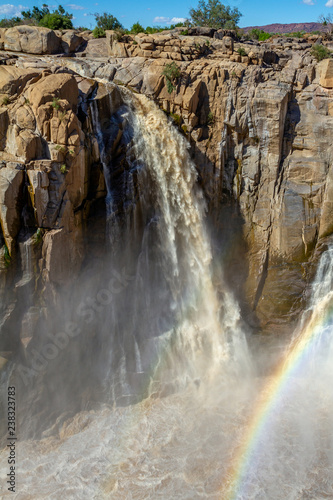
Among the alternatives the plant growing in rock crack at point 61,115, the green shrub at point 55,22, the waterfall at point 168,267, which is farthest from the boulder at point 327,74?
the green shrub at point 55,22

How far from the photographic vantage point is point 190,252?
18.5 m

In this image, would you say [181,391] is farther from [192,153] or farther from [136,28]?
[136,28]

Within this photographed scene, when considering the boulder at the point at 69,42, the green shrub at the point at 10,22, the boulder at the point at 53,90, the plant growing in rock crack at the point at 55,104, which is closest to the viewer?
the plant growing in rock crack at the point at 55,104

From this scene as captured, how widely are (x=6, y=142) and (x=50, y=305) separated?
256 inches

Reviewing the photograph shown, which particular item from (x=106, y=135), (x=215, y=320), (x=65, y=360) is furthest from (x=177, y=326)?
(x=106, y=135)

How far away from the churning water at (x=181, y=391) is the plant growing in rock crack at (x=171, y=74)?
1.56 meters

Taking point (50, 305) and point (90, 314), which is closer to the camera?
point (50, 305)

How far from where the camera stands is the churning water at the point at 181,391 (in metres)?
13.4

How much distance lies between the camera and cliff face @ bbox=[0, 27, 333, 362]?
1431 centimetres

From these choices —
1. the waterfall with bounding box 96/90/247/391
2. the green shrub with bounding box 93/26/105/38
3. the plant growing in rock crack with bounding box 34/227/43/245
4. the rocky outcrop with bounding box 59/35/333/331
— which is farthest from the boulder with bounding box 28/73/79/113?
the green shrub with bounding box 93/26/105/38

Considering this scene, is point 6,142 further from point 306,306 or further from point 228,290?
point 306,306

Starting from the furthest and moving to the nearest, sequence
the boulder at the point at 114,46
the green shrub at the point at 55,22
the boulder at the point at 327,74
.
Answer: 1. the green shrub at the point at 55,22
2. the boulder at the point at 114,46
3. the boulder at the point at 327,74

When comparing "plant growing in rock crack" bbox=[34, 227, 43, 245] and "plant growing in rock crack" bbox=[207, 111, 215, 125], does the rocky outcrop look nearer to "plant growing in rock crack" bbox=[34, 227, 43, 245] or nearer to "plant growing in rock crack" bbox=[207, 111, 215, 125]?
"plant growing in rock crack" bbox=[207, 111, 215, 125]

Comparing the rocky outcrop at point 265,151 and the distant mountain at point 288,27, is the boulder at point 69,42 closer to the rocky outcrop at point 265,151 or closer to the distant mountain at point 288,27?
the rocky outcrop at point 265,151
